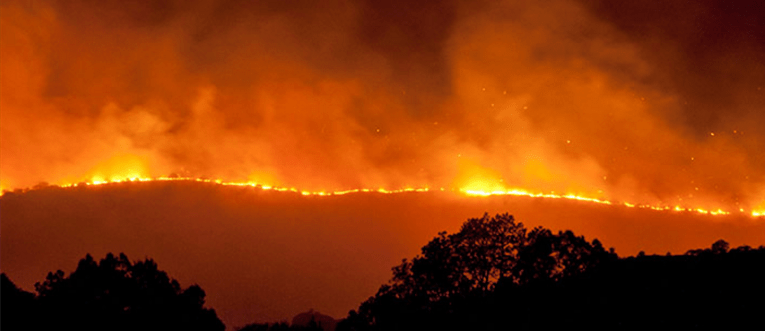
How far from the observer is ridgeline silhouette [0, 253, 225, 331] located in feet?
46.0

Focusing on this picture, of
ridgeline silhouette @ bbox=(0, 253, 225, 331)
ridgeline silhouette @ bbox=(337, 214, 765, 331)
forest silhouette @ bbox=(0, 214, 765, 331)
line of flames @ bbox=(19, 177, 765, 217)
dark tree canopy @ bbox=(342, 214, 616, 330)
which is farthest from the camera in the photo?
line of flames @ bbox=(19, 177, 765, 217)

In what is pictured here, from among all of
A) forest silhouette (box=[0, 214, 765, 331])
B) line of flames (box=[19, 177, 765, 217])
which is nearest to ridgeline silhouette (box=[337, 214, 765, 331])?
forest silhouette (box=[0, 214, 765, 331])

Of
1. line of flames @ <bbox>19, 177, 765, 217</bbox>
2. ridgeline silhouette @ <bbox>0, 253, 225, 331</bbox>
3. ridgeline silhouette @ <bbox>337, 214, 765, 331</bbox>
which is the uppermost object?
line of flames @ <bbox>19, 177, 765, 217</bbox>

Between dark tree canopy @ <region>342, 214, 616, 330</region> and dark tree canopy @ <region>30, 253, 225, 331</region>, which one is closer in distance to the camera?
dark tree canopy @ <region>30, 253, 225, 331</region>

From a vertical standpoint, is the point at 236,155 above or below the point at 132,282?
above

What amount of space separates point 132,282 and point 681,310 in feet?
43.8

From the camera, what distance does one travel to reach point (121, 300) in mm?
15492

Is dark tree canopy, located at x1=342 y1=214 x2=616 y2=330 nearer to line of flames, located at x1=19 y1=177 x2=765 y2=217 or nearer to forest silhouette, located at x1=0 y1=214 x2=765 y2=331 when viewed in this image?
forest silhouette, located at x1=0 y1=214 x2=765 y2=331

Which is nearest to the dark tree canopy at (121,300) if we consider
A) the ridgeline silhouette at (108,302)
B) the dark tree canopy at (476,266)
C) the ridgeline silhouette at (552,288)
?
the ridgeline silhouette at (108,302)

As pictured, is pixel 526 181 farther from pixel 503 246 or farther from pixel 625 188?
pixel 503 246

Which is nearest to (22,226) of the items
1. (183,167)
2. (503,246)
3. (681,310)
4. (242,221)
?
(183,167)

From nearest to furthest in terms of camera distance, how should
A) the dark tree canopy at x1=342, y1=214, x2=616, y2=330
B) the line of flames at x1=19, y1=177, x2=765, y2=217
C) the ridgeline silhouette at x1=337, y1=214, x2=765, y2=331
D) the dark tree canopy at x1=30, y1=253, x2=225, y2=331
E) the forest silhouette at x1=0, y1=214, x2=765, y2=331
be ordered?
the ridgeline silhouette at x1=337, y1=214, x2=765, y2=331 → the forest silhouette at x1=0, y1=214, x2=765, y2=331 → the dark tree canopy at x1=30, y1=253, x2=225, y2=331 → the dark tree canopy at x1=342, y1=214, x2=616, y2=330 → the line of flames at x1=19, y1=177, x2=765, y2=217

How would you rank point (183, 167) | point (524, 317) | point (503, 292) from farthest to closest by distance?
point (183, 167), point (503, 292), point (524, 317)

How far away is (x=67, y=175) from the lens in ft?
82.6
